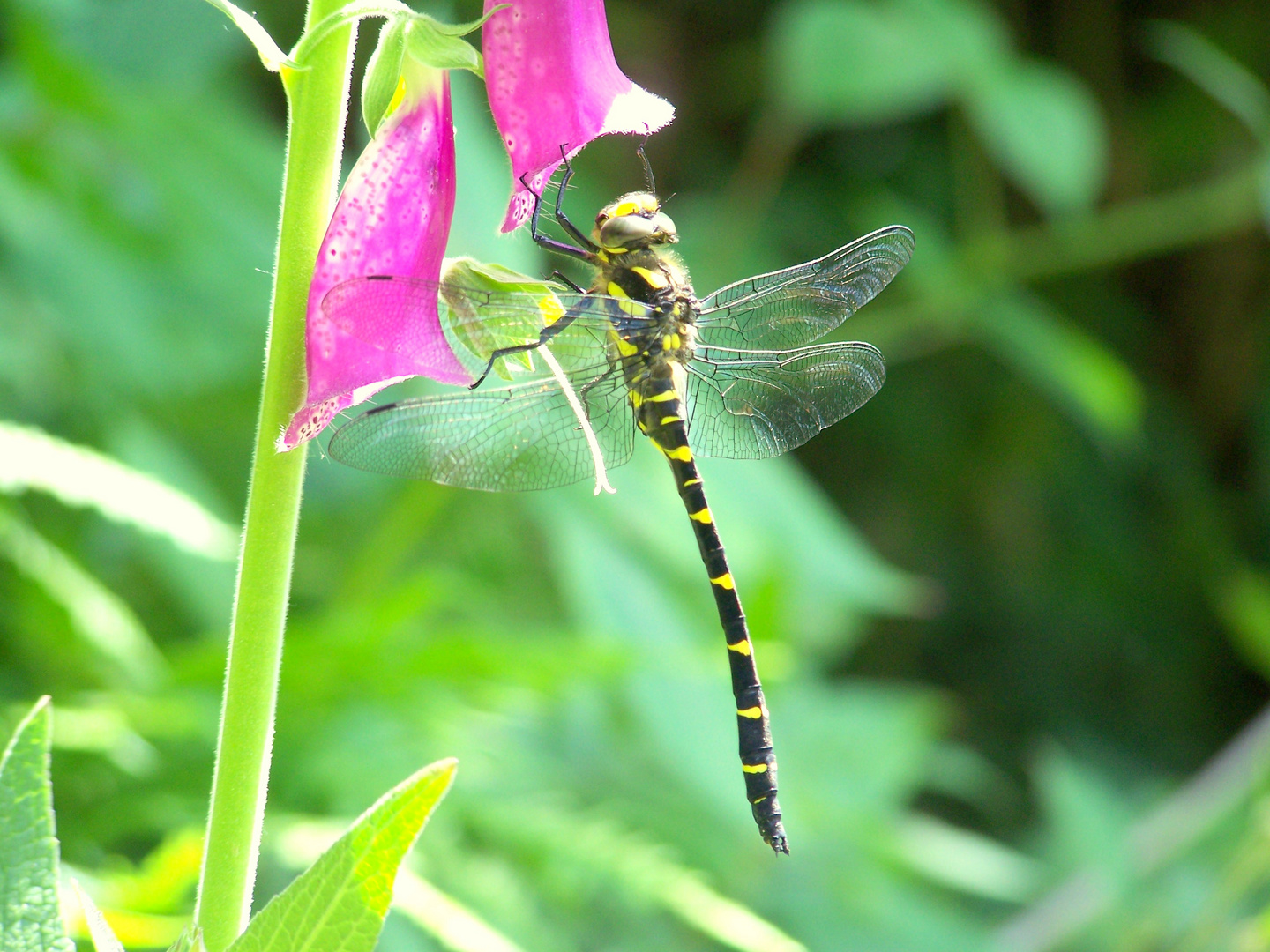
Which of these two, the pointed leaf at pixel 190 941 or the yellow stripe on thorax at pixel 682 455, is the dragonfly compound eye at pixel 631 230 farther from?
the pointed leaf at pixel 190 941

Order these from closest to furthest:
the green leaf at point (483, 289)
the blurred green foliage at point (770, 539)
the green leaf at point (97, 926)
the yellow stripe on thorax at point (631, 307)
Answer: the green leaf at point (97, 926), the green leaf at point (483, 289), the yellow stripe on thorax at point (631, 307), the blurred green foliage at point (770, 539)

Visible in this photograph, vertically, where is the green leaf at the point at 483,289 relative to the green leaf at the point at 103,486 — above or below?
below

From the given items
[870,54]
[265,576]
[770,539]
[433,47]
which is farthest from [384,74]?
[870,54]

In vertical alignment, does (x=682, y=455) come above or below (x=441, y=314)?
above

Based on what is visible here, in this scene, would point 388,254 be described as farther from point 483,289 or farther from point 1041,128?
point 1041,128

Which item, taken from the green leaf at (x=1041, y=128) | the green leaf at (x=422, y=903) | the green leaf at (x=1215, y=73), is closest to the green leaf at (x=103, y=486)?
the green leaf at (x=422, y=903)

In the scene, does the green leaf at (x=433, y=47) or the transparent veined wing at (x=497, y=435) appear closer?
the green leaf at (x=433, y=47)
